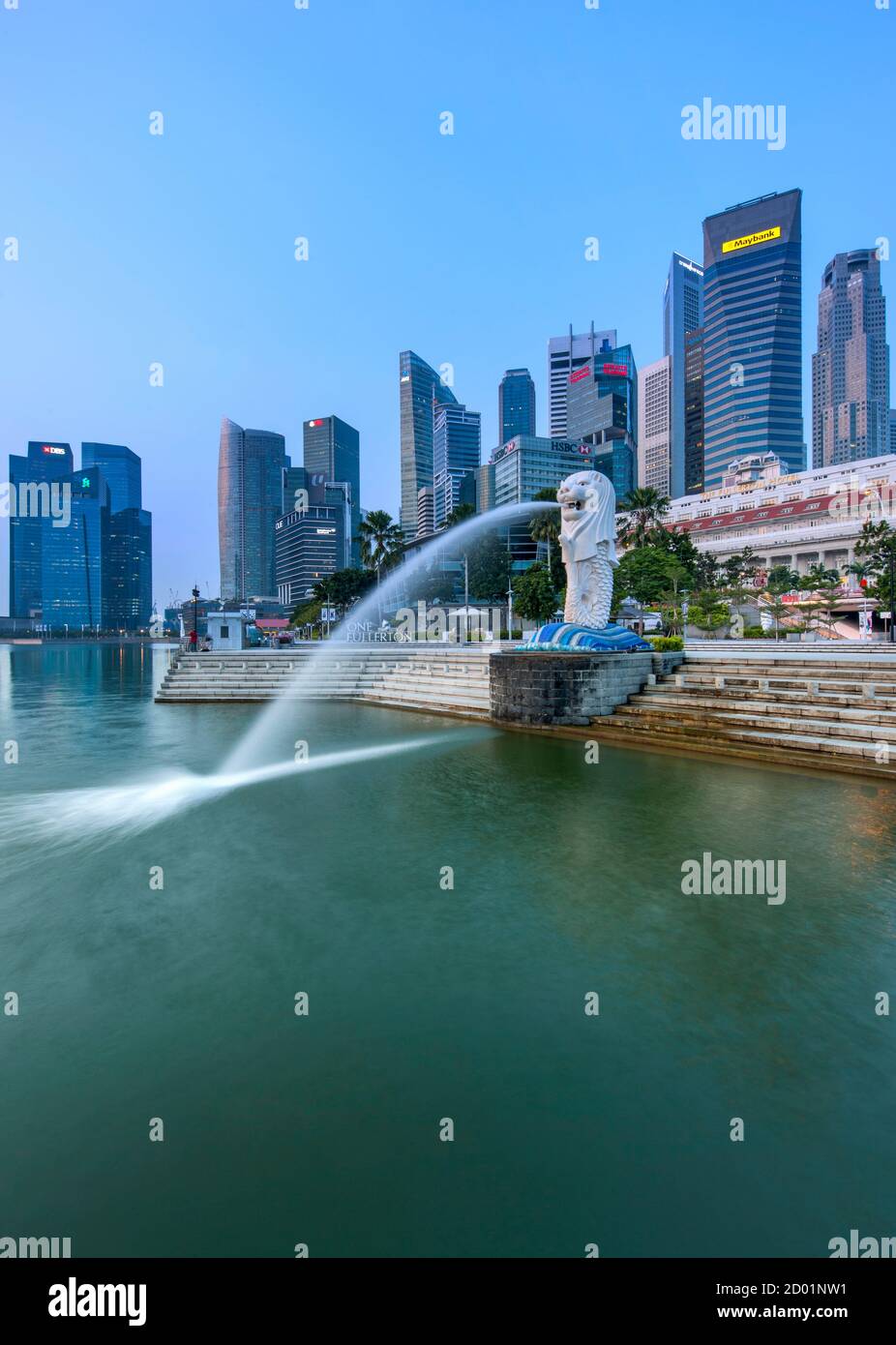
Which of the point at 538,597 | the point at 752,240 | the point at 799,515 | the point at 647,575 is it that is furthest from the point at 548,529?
the point at 752,240

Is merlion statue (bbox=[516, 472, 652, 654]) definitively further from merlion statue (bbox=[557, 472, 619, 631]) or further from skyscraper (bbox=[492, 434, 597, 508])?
skyscraper (bbox=[492, 434, 597, 508])

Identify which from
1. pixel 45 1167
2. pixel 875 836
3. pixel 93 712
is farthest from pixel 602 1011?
pixel 93 712

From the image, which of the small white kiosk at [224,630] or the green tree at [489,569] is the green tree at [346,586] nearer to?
the green tree at [489,569]

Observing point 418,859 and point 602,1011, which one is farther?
point 418,859

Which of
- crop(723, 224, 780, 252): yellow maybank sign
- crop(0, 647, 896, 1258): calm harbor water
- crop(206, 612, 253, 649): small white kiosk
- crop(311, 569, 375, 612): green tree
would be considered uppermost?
crop(723, 224, 780, 252): yellow maybank sign

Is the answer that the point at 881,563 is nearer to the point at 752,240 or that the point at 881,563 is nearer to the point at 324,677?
the point at 324,677

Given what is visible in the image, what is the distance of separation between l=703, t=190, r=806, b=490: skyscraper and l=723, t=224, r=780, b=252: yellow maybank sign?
0.83 feet

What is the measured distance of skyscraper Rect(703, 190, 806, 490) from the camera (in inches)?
6216

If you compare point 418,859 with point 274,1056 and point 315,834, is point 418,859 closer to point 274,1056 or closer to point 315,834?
point 315,834

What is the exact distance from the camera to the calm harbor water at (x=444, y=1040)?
313 cm

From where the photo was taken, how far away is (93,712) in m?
23.6

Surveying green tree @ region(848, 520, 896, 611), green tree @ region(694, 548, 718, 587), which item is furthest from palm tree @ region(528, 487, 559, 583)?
green tree @ region(848, 520, 896, 611)
